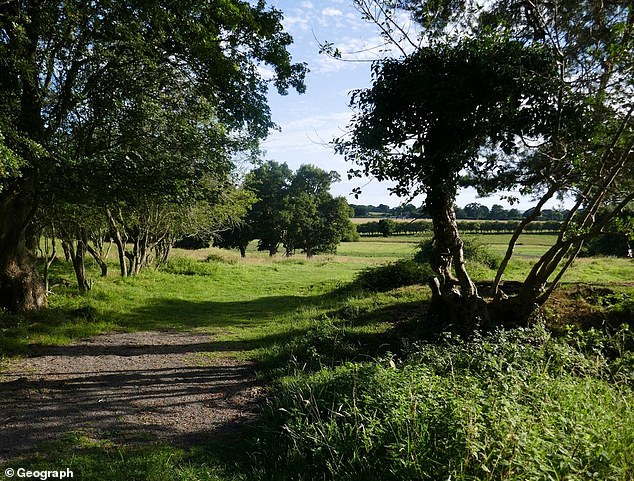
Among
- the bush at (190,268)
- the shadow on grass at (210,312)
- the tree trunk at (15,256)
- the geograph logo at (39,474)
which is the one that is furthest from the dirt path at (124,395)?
the bush at (190,268)

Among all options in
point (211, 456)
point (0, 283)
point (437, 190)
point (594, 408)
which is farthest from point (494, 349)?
point (0, 283)

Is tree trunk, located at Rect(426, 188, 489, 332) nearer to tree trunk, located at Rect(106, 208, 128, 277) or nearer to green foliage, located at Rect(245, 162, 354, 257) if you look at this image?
tree trunk, located at Rect(106, 208, 128, 277)

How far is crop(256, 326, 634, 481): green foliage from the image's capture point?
9.48 ft

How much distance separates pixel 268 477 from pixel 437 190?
5.34 metres

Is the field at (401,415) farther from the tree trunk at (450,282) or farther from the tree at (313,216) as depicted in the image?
the tree at (313,216)

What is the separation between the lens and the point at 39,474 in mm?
3795

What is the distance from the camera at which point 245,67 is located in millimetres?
11031

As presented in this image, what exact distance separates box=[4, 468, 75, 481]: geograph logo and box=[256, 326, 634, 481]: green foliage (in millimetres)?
1842

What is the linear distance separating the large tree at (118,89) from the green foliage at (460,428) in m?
6.90

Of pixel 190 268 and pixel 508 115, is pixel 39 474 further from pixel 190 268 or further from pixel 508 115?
pixel 190 268

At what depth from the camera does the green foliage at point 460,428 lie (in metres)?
2.89

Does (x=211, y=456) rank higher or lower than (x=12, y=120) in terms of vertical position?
lower

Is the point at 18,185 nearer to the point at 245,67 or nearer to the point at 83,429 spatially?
the point at 245,67

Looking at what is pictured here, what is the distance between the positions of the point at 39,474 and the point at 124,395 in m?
2.46
